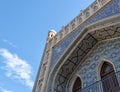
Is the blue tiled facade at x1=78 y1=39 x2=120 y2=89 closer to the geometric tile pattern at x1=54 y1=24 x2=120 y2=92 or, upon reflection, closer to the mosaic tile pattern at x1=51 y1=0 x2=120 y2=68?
the geometric tile pattern at x1=54 y1=24 x2=120 y2=92

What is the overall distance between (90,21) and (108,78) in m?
1.58

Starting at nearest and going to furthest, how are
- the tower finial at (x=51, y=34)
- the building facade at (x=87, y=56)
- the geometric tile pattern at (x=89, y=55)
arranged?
the building facade at (x=87, y=56), the geometric tile pattern at (x=89, y=55), the tower finial at (x=51, y=34)

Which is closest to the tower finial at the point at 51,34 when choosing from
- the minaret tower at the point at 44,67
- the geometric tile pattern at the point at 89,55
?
the minaret tower at the point at 44,67

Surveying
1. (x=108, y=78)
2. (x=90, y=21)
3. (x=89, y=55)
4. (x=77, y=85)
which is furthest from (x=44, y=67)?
(x=108, y=78)

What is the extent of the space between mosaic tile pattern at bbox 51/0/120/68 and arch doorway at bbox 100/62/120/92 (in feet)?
3.72

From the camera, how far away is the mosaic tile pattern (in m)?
4.46

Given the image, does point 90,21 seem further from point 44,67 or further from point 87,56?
point 44,67

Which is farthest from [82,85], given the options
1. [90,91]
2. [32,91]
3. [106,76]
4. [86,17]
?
[86,17]

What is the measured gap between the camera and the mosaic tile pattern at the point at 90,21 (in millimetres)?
4457

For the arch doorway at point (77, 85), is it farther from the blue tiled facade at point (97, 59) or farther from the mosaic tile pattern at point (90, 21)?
the mosaic tile pattern at point (90, 21)

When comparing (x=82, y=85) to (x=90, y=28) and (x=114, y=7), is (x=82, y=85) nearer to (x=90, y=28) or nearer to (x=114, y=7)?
(x=90, y=28)

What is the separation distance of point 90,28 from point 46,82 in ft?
5.59

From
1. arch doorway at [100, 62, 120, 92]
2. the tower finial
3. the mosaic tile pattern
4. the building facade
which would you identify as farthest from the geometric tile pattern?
the tower finial

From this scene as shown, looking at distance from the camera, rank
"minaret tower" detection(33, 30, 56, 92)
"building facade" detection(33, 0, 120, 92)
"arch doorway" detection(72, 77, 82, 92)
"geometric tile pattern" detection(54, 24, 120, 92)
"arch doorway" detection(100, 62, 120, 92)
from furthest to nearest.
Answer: "minaret tower" detection(33, 30, 56, 92) < "arch doorway" detection(72, 77, 82, 92) < "geometric tile pattern" detection(54, 24, 120, 92) < "building facade" detection(33, 0, 120, 92) < "arch doorway" detection(100, 62, 120, 92)
